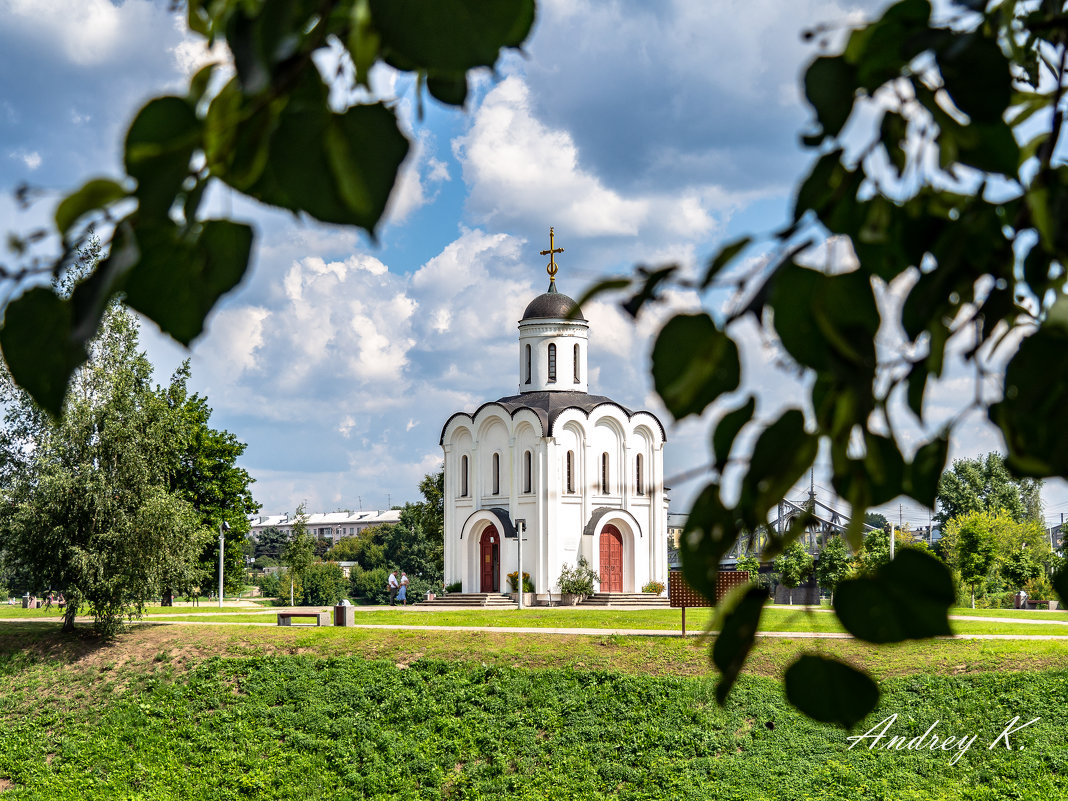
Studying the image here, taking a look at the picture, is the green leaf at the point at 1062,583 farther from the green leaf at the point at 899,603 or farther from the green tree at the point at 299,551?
the green tree at the point at 299,551

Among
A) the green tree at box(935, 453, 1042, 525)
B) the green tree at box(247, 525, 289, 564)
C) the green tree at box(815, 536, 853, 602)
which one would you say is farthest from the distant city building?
the green tree at box(815, 536, 853, 602)

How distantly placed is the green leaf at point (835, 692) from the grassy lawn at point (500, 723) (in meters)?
11.8

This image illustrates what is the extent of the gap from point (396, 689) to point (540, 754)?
3.33 metres

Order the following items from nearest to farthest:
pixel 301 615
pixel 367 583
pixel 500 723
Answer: pixel 500 723
pixel 301 615
pixel 367 583

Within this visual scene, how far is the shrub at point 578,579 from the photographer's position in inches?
1207

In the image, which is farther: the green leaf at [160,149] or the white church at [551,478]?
the white church at [551,478]

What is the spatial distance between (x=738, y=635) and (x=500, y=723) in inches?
578

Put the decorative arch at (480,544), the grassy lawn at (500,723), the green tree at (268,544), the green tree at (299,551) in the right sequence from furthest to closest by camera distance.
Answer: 1. the green tree at (268,544)
2. the green tree at (299,551)
3. the decorative arch at (480,544)
4. the grassy lawn at (500,723)

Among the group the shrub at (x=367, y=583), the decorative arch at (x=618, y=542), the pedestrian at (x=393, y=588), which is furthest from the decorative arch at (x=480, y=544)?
the shrub at (x=367, y=583)

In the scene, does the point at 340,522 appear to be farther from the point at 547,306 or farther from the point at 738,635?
the point at 738,635

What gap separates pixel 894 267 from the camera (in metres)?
0.98

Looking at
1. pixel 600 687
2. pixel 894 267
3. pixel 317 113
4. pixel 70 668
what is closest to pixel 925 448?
pixel 894 267

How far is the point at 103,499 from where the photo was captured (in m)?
19.7

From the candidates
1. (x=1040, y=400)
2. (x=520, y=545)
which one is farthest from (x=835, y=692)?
(x=520, y=545)
